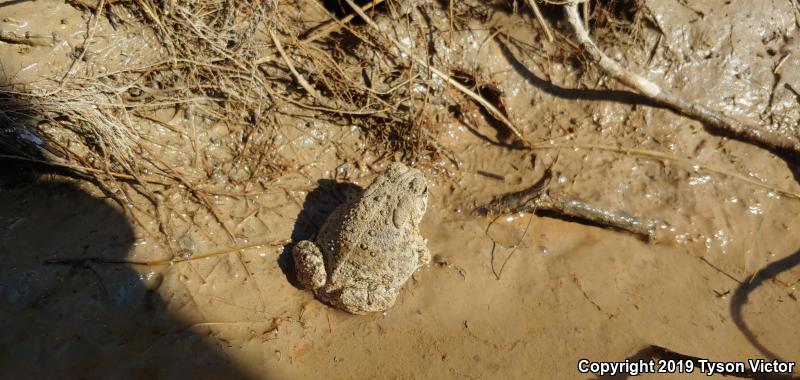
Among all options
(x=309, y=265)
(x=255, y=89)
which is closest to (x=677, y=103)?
(x=309, y=265)

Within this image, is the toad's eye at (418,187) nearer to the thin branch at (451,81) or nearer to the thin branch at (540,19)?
the thin branch at (451,81)

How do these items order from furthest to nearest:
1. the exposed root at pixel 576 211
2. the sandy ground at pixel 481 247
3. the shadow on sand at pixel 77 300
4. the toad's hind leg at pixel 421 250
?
the exposed root at pixel 576 211
the toad's hind leg at pixel 421 250
the sandy ground at pixel 481 247
the shadow on sand at pixel 77 300

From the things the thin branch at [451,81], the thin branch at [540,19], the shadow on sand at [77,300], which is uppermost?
the thin branch at [540,19]

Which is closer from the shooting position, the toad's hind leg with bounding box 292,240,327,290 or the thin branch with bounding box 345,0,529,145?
the toad's hind leg with bounding box 292,240,327,290

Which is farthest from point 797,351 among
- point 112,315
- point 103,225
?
point 103,225

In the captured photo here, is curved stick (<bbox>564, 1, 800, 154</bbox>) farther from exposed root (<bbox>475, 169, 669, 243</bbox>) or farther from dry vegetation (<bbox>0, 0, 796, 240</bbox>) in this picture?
exposed root (<bbox>475, 169, 669, 243</bbox>)

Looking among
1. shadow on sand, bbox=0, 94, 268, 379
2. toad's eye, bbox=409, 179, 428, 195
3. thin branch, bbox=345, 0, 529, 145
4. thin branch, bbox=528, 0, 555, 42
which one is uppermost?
thin branch, bbox=528, 0, 555, 42

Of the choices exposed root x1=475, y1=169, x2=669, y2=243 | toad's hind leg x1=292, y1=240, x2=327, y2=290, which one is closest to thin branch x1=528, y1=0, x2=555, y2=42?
exposed root x1=475, y1=169, x2=669, y2=243

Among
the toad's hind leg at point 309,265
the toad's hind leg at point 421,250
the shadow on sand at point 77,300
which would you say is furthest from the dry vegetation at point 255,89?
the toad's hind leg at point 421,250
